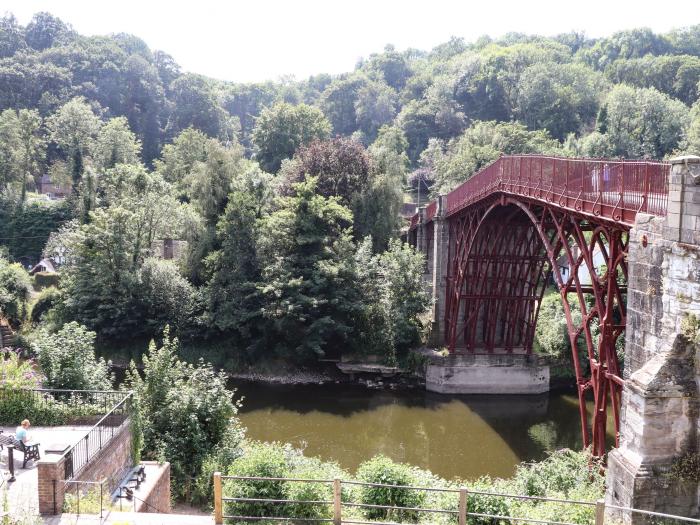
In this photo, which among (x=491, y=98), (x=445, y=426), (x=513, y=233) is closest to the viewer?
(x=445, y=426)

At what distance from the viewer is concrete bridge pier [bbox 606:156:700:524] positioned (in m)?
10.6

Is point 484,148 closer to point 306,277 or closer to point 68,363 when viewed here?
point 306,277

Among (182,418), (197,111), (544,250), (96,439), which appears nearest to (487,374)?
(544,250)

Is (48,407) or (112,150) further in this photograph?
(112,150)

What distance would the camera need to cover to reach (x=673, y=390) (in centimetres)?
1073

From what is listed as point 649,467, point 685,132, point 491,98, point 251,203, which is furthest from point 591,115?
point 649,467

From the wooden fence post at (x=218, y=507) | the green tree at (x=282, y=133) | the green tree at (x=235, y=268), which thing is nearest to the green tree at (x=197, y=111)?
the green tree at (x=282, y=133)

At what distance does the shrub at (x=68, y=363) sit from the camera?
15.5 m

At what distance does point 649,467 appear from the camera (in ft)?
35.6

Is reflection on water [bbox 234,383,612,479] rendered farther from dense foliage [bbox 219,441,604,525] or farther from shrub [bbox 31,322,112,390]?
dense foliage [bbox 219,441,604,525]

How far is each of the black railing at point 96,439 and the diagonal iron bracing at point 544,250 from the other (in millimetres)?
10654

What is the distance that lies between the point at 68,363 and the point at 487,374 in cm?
2086

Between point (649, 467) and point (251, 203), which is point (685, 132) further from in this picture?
point (649, 467)

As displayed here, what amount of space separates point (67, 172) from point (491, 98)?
160 feet
